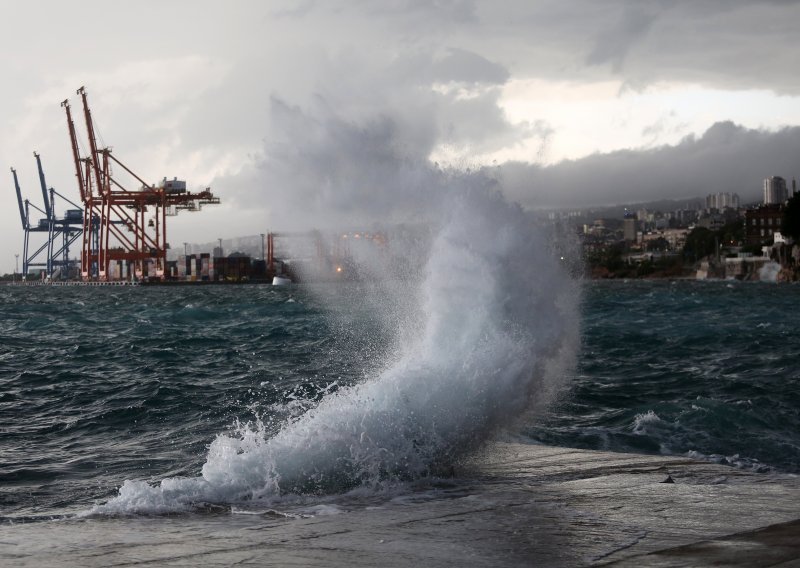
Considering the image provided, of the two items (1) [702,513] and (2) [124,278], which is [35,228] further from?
(1) [702,513]

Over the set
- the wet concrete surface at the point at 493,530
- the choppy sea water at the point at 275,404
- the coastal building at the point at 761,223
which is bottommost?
the choppy sea water at the point at 275,404

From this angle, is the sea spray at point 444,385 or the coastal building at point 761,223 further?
the coastal building at point 761,223

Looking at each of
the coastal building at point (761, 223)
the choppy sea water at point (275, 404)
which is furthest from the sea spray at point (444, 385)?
the coastal building at point (761, 223)

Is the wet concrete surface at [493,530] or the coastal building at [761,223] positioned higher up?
the coastal building at [761,223]

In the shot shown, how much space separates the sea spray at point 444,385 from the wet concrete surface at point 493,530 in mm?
648

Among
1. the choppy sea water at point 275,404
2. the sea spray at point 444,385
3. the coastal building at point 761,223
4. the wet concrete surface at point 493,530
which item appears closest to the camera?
the wet concrete surface at point 493,530

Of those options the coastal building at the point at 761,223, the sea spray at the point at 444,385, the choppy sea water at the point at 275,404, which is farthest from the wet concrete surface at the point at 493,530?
the coastal building at the point at 761,223

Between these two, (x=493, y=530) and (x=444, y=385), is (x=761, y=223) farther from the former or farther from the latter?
(x=493, y=530)

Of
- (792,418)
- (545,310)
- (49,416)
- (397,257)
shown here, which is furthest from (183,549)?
(792,418)

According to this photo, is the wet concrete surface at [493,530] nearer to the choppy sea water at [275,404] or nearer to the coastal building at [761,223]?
the choppy sea water at [275,404]

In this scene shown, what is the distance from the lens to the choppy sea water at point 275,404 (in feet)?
25.5

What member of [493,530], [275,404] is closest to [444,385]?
[493,530]

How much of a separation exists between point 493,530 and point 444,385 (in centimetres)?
344

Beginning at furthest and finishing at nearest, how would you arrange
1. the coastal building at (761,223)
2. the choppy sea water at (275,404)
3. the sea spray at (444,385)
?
the coastal building at (761,223) < the choppy sea water at (275,404) < the sea spray at (444,385)
